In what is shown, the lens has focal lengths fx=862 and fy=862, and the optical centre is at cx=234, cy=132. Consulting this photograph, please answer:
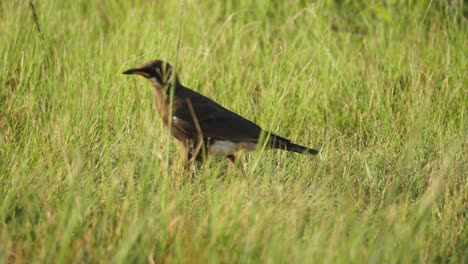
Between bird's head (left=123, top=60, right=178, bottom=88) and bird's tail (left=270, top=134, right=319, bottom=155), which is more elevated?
bird's head (left=123, top=60, right=178, bottom=88)

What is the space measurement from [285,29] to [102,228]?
3.48 m

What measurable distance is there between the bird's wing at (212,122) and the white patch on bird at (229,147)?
0.03 meters

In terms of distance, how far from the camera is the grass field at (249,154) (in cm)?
321

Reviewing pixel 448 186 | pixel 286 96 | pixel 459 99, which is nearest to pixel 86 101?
pixel 286 96

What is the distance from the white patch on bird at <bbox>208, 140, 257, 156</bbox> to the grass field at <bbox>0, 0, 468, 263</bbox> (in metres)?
0.09

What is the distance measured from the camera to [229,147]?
4.85m

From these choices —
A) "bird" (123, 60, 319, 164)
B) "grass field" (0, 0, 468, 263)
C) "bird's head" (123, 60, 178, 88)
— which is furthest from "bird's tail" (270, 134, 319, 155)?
"bird's head" (123, 60, 178, 88)

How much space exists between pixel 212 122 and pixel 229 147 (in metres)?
0.17

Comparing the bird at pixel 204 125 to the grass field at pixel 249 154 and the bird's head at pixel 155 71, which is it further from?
the grass field at pixel 249 154

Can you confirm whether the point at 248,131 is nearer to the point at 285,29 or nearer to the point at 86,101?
the point at 86,101

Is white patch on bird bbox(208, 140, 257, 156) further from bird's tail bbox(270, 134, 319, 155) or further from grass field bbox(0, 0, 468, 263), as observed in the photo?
bird's tail bbox(270, 134, 319, 155)

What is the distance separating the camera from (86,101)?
4.84 meters

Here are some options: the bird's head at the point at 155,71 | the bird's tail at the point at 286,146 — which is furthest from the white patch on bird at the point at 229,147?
the bird's head at the point at 155,71

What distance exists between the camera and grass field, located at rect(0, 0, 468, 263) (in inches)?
126
